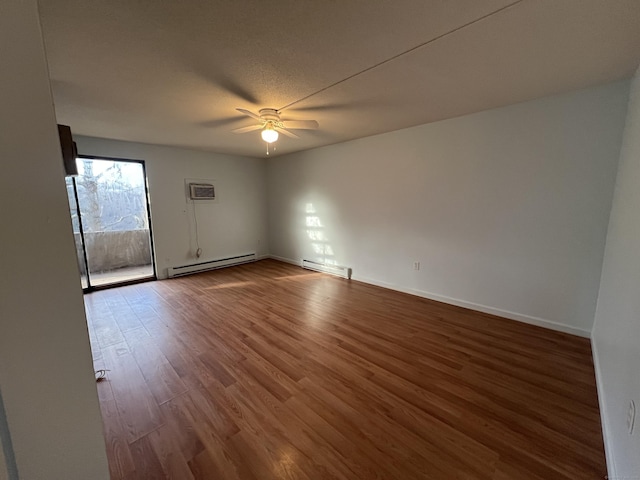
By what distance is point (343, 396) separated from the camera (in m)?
1.84

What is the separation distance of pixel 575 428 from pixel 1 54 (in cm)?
278

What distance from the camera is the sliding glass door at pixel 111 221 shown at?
12.9 ft

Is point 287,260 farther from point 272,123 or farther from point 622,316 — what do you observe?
point 622,316

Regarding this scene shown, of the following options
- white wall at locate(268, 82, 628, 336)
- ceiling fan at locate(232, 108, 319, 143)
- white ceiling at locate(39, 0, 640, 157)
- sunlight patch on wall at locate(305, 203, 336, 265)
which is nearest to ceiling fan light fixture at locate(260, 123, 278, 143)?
ceiling fan at locate(232, 108, 319, 143)

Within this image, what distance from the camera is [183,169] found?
15.8 feet

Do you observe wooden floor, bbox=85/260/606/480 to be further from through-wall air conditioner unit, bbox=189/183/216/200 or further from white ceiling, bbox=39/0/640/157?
through-wall air conditioner unit, bbox=189/183/216/200

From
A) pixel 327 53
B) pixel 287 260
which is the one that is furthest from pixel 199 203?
pixel 327 53

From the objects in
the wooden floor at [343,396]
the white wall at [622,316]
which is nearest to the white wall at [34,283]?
the wooden floor at [343,396]

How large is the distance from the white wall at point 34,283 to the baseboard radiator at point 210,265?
483 centimetres

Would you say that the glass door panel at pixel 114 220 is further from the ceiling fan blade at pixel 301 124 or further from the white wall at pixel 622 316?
the white wall at pixel 622 316

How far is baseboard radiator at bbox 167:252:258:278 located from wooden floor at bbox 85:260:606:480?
1613 millimetres

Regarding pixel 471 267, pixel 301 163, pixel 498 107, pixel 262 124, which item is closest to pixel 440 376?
pixel 471 267

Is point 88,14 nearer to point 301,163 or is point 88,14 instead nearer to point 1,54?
point 1,54

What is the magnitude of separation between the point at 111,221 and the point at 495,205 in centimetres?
566
